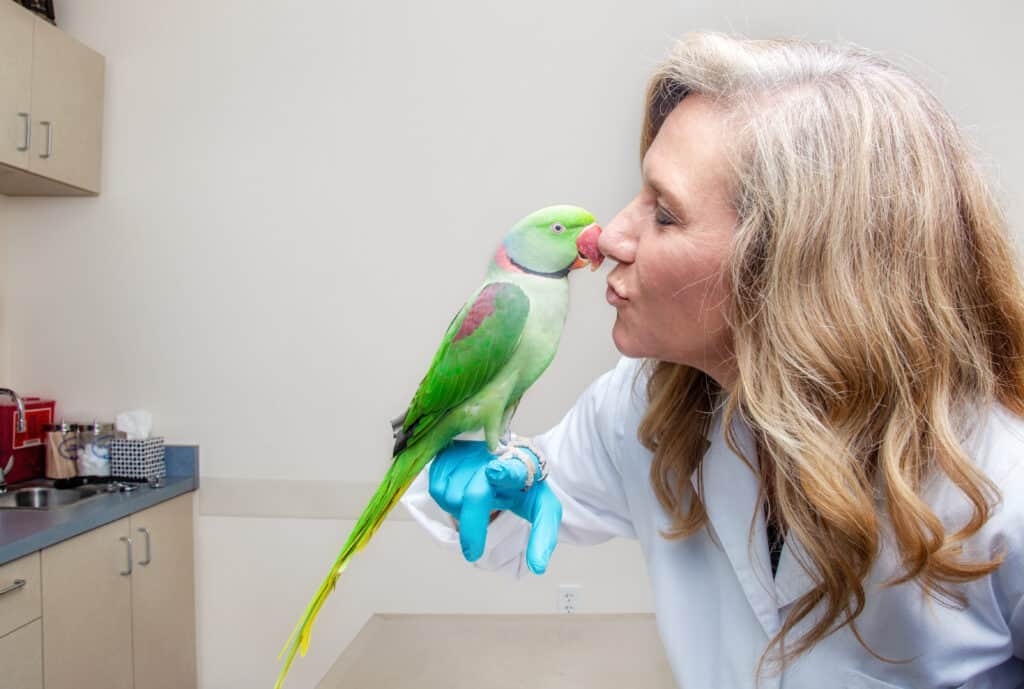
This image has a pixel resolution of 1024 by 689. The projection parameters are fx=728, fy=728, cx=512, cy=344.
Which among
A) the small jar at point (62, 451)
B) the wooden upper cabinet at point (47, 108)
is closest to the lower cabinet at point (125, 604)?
the small jar at point (62, 451)

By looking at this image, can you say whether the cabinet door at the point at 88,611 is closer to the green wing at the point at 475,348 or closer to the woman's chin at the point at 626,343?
the green wing at the point at 475,348

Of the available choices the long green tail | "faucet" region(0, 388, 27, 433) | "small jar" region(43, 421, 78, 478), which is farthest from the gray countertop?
the long green tail

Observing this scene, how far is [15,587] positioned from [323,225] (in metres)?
1.34

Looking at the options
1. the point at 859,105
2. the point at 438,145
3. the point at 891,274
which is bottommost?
the point at 891,274

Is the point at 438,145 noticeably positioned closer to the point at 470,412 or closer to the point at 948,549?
the point at 470,412

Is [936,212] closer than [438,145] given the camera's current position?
Yes

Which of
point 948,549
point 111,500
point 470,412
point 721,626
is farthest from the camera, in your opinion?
point 111,500

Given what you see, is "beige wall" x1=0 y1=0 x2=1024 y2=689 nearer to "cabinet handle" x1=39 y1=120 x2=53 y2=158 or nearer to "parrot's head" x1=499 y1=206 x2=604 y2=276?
"cabinet handle" x1=39 y1=120 x2=53 y2=158

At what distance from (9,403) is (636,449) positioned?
2.27 metres

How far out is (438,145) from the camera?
7.95 ft

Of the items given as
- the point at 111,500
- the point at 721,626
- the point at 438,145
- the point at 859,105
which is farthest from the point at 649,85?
the point at 111,500

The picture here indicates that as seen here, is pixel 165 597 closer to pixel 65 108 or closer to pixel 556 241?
pixel 65 108

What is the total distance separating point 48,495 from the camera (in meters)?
2.36

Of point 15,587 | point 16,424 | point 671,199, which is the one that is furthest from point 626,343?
point 16,424
